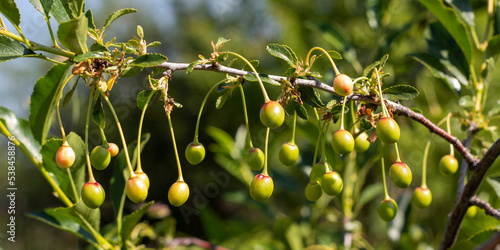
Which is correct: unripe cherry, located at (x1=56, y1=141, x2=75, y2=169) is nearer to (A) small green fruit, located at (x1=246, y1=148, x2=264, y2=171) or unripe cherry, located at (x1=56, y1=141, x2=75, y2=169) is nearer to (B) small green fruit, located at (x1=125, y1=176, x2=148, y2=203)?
(B) small green fruit, located at (x1=125, y1=176, x2=148, y2=203)

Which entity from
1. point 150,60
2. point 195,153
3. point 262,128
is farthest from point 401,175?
point 262,128

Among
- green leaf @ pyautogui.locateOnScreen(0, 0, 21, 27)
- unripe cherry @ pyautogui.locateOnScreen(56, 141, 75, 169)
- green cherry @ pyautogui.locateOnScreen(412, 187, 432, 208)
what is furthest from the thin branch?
green leaf @ pyautogui.locateOnScreen(0, 0, 21, 27)

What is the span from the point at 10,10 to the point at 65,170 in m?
0.37

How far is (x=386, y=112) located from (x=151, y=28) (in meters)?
7.64

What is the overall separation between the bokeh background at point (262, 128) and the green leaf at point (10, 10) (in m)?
0.43

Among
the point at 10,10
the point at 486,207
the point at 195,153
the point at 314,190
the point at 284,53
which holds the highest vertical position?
the point at 10,10

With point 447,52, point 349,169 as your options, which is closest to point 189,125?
point 349,169

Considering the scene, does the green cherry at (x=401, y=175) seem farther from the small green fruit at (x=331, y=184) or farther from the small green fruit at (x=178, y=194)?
the small green fruit at (x=178, y=194)

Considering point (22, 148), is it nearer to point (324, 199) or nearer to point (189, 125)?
point (324, 199)

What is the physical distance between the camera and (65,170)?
2.98 feet

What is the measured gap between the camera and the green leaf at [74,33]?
59cm

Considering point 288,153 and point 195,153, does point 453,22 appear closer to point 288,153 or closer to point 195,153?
point 288,153

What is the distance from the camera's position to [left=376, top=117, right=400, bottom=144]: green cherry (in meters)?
0.65

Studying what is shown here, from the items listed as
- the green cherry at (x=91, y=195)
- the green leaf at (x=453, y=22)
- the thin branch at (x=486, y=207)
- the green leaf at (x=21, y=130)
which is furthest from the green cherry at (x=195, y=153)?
the green leaf at (x=453, y=22)
